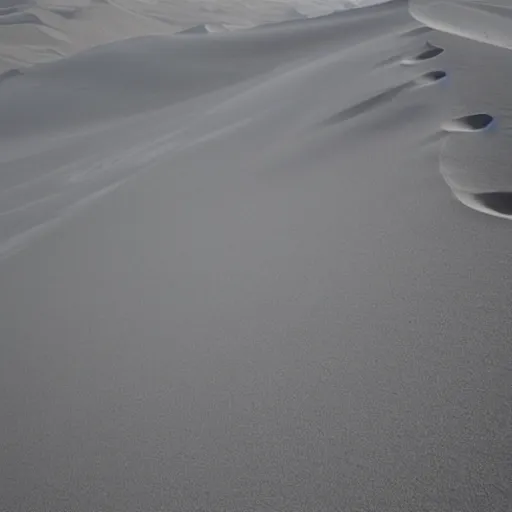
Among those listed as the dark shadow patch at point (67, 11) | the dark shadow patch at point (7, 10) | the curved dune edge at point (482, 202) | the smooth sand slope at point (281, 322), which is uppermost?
the dark shadow patch at point (7, 10)

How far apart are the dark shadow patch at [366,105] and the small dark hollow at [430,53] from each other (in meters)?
0.60

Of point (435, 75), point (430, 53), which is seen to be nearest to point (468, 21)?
point (430, 53)

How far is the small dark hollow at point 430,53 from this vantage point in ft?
9.74

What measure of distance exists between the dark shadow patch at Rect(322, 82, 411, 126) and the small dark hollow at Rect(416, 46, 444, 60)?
1.97 ft

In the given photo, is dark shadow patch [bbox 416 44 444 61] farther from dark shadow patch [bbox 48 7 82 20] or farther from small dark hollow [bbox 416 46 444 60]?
dark shadow patch [bbox 48 7 82 20]

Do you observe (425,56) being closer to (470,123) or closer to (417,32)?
(417,32)

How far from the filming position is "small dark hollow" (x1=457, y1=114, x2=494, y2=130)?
1.78 meters

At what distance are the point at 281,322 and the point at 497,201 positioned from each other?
589 millimetres

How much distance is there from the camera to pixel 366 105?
2.40 m

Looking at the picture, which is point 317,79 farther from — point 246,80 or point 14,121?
point 14,121

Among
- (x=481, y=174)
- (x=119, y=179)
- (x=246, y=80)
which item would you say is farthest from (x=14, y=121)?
(x=481, y=174)

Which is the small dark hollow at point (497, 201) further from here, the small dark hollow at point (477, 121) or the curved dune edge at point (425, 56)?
the curved dune edge at point (425, 56)

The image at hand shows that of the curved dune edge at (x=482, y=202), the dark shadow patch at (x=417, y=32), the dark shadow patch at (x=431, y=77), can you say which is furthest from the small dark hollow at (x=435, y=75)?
the dark shadow patch at (x=417, y=32)

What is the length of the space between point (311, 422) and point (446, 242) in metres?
0.53
